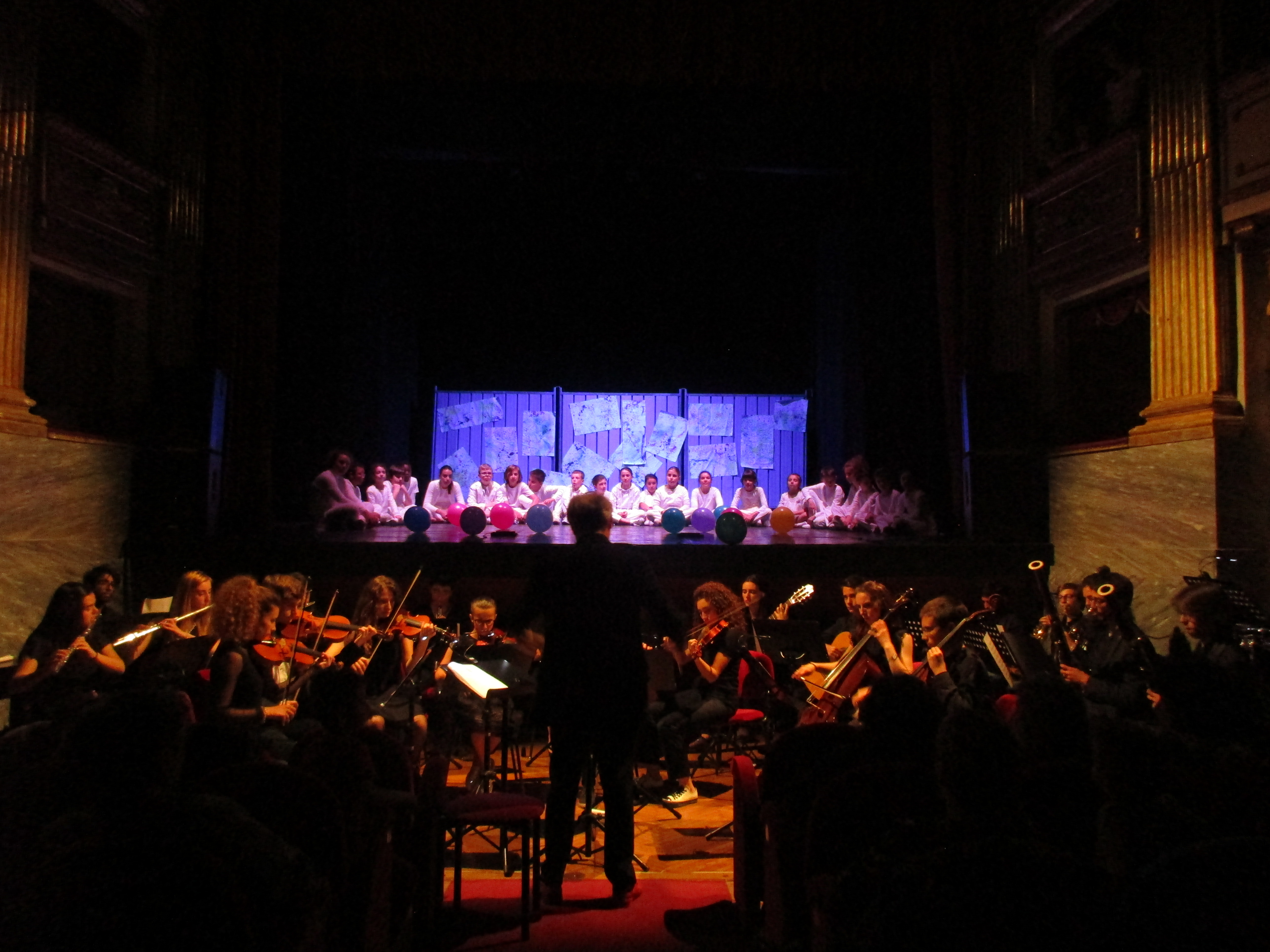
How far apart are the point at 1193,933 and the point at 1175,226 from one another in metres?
6.72

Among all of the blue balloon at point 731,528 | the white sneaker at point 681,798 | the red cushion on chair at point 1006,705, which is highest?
the blue balloon at point 731,528

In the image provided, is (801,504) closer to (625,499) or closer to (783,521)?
(783,521)

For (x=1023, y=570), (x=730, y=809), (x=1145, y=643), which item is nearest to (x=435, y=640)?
(x=730, y=809)

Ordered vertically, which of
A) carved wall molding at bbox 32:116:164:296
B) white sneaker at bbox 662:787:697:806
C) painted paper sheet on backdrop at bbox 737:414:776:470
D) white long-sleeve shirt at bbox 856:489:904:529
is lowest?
white sneaker at bbox 662:787:697:806

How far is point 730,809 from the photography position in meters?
5.09

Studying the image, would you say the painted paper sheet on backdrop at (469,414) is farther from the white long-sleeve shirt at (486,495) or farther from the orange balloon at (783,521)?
the orange balloon at (783,521)

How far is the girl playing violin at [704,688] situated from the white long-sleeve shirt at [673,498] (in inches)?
252

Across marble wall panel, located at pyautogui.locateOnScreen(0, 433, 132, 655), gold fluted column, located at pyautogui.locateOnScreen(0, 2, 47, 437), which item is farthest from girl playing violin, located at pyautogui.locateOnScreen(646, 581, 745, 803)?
gold fluted column, located at pyautogui.locateOnScreen(0, 2, 47, 437)

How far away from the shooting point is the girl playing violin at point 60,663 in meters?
4.82

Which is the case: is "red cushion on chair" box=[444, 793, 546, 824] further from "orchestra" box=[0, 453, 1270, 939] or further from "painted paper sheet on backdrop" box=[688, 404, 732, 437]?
"painted paper sheet on backdrop" box=[688, 404, 732, 437]

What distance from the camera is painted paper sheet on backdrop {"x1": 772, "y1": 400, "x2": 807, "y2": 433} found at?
13.2 meters

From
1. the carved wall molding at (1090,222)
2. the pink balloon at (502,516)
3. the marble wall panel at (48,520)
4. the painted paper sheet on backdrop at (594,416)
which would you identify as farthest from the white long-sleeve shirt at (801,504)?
the marble wall panel at (48,520)

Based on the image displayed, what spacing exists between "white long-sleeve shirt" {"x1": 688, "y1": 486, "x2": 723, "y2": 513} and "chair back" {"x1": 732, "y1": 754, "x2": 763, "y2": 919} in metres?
8.91

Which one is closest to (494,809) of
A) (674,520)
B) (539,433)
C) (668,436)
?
(674,520)
